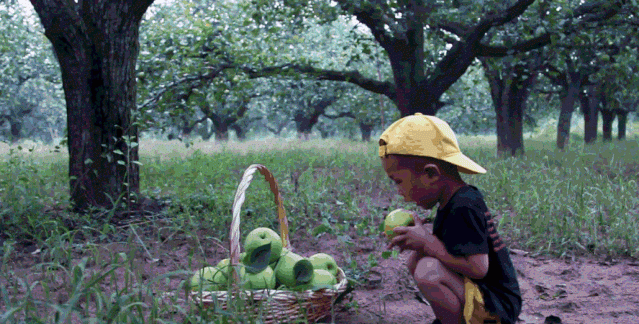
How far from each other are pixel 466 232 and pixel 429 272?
0.22 metres

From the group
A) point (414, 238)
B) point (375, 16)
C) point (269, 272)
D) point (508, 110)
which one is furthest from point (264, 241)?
point (508, 110)

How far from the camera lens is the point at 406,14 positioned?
810 cm

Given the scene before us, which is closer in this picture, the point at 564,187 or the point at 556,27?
the point at 564,187

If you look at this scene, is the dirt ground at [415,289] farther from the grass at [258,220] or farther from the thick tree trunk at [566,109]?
the thick tree trunk at [566,109]

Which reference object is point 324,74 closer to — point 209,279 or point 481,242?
point 209,279

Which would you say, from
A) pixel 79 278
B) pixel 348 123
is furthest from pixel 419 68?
pixel 348 123

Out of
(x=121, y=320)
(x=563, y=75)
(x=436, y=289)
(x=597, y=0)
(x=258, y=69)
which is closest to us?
(x=121, y=320)

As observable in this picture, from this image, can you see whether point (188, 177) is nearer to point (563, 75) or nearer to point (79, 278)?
point (79, 278)

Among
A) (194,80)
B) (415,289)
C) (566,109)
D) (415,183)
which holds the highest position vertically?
(194,80)

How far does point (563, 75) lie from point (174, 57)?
420 inches

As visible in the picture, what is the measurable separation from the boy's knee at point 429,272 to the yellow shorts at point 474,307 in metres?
0.13

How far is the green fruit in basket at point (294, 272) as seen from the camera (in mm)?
2756

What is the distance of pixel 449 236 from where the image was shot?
2240mm

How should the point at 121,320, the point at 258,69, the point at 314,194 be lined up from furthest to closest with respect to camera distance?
the point at 258,69, the point at 314,194, the point at 121,320
